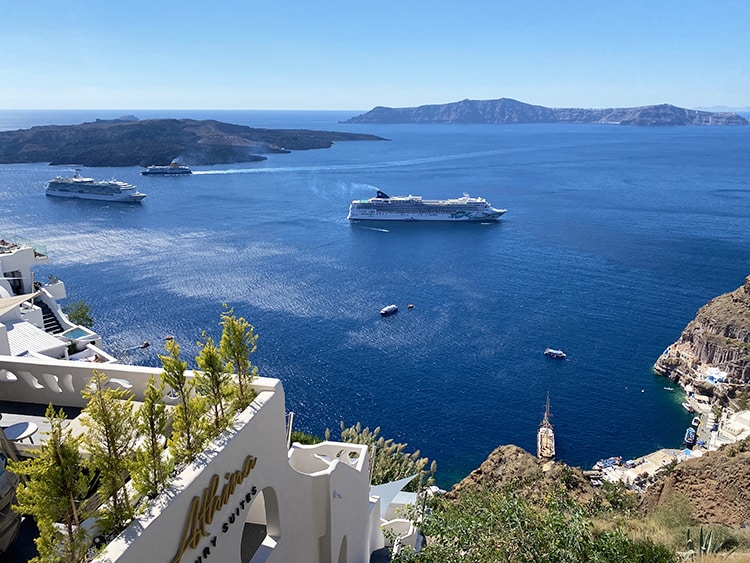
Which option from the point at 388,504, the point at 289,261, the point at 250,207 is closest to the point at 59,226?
the point at 250,207

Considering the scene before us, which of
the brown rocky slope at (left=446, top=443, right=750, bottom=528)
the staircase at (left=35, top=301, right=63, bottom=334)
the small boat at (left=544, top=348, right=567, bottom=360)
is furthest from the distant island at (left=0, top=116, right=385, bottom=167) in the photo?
the brown rocky slope at (left=446, top=443, right=750, bottom=528)

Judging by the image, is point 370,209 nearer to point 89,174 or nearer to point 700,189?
point 700,189

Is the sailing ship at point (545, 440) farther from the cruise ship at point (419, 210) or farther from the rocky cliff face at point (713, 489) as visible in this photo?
the cruise ship at point (419, 210)

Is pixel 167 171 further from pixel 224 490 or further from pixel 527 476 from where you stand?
pixel 224 490

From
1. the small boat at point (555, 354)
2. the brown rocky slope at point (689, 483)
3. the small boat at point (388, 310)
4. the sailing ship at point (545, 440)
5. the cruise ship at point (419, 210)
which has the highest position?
the cruise ship at point (419, 210)

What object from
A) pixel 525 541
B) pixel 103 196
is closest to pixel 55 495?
pixel 525 541

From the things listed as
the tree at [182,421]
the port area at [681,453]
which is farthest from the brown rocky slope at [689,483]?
the tree at [182,421]

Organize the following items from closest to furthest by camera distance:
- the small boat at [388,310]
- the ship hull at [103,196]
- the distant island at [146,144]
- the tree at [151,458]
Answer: the tree at [151,458] → the small boat at [388,310] → the ship hull at [103,196] → the distant island at [146,144]

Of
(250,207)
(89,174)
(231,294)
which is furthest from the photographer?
(89,174)
